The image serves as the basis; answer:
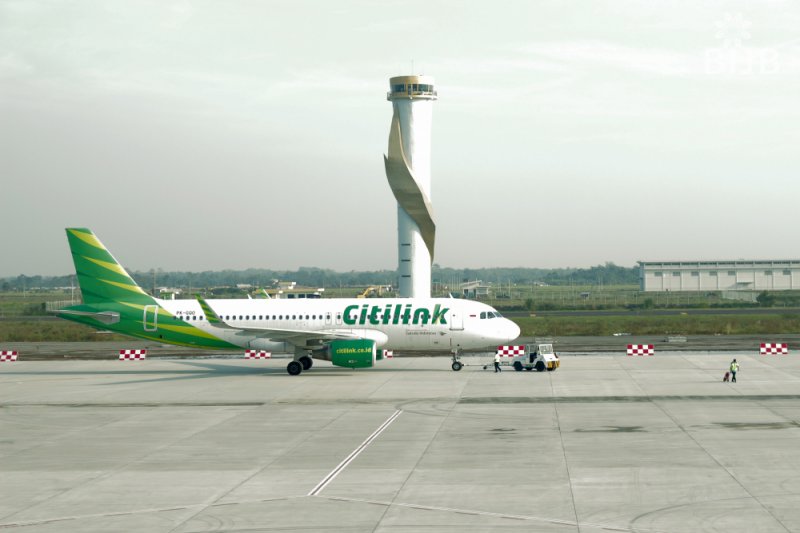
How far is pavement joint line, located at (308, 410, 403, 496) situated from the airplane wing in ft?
52.6

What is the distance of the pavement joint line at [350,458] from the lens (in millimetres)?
22650

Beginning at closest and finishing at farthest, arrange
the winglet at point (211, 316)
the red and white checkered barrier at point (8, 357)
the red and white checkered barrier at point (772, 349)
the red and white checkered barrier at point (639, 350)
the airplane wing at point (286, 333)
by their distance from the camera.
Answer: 1. the winglet at point (211, 316)
2. the airplane wing at point (286, 333)
3. the red and white checkered barrier at point (772, 349)
4. the red and white checkered barrier at point (639, 350)
5. the red and white checkered barrier at point (8, 357)

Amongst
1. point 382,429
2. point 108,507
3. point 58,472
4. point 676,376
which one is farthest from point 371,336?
point 108,507

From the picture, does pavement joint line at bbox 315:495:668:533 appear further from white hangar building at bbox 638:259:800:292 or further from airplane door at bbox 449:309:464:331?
white hangar building at bbox 638:259:800:292

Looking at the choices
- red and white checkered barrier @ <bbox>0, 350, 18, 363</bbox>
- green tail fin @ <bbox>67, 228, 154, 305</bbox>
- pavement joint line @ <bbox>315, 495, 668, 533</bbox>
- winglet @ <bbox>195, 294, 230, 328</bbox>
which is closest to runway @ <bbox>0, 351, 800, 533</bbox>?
pavement joint line @ <bbox>315, 495, 668, 533</bbox>

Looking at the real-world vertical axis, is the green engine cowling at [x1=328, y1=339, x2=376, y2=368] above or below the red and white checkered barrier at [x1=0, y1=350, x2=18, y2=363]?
above

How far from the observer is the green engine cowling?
49.5 meters

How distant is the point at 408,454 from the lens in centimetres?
2695

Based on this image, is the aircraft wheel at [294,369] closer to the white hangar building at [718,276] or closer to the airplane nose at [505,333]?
the airplane nose at [505,333]

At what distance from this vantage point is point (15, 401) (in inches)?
1634

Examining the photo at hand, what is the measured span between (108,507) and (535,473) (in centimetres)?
1043

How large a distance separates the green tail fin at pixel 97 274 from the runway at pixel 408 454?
22.5 ft

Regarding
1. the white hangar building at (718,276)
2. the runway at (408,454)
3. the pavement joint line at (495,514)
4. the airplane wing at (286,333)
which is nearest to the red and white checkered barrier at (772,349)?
the runway at (408,454)

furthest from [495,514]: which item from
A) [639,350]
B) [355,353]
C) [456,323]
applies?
[639,350]
